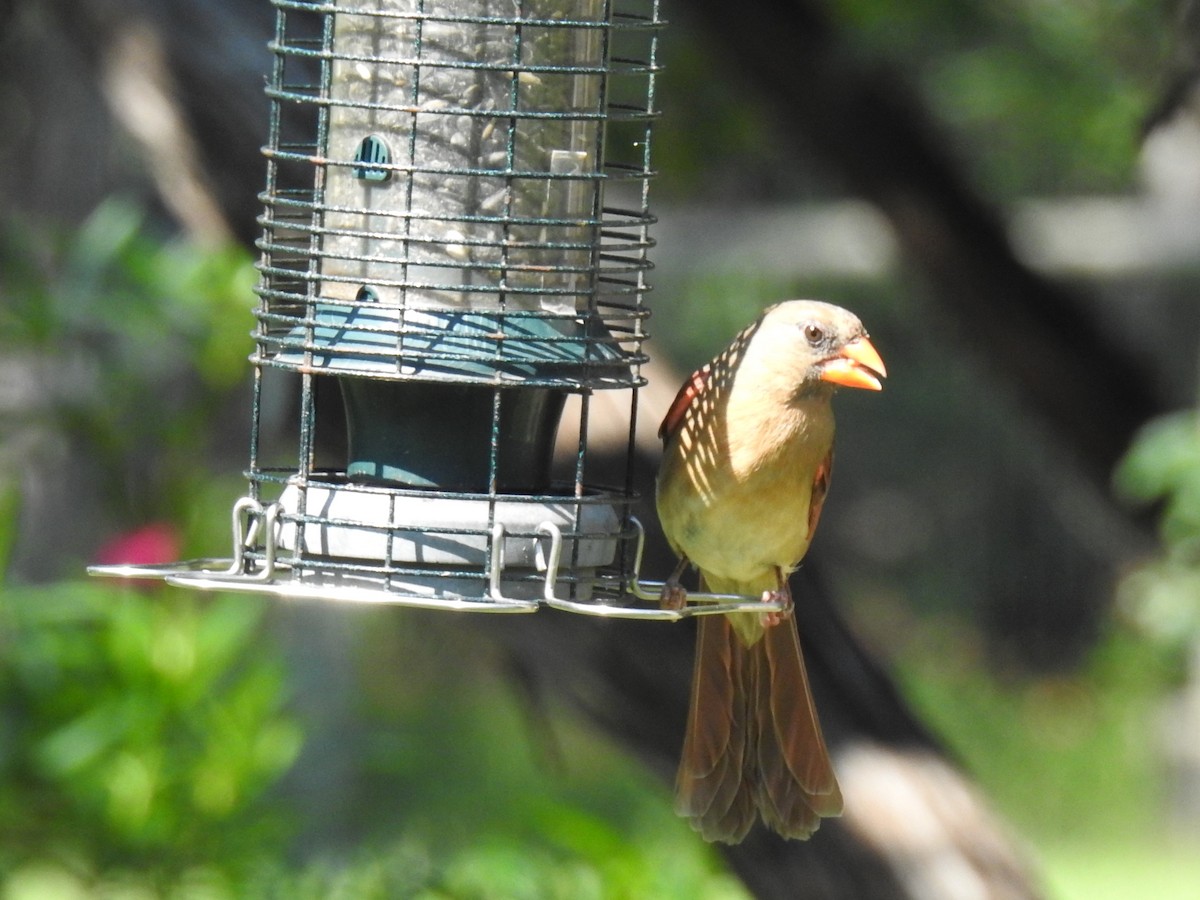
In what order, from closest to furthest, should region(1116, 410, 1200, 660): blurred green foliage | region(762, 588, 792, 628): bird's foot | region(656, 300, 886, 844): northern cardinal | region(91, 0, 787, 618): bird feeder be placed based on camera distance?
region(91, 0, 787, 618): bird feeder → region(656, 300, 886, 844): northern cardinal → region(762, 588, 792, 628): bird's foot → region(1116, 410, 1200, 660): blurred green foliage

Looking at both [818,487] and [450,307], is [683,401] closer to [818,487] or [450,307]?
[818,487]

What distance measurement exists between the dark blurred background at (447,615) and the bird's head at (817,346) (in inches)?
30.1

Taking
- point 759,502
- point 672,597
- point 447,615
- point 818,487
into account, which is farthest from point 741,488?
point 447,615

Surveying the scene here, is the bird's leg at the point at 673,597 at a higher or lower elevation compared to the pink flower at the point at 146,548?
higher

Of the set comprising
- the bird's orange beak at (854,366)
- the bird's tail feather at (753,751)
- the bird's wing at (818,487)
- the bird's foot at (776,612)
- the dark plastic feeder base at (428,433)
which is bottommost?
the bird's tail feather at (753,751)

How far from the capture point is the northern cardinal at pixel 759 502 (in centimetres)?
355

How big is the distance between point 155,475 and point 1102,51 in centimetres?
466

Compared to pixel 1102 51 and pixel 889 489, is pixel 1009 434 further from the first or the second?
pixel 1102 51

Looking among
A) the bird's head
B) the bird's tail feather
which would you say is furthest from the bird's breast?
the bird's tail feather

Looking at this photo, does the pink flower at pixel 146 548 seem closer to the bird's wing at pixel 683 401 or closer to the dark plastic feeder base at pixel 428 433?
the bird's wing at pixel 683 401

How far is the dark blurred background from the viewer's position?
4.79 m

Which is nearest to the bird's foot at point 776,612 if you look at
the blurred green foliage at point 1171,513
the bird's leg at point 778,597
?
the bird's leg at point 778,597

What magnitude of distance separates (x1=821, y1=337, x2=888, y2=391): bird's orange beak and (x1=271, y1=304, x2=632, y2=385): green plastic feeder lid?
21.0 inches

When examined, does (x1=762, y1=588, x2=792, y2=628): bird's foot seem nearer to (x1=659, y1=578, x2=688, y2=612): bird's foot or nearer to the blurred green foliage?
(x1=659, y1=578, x2=688, y2=612): bird's foot
